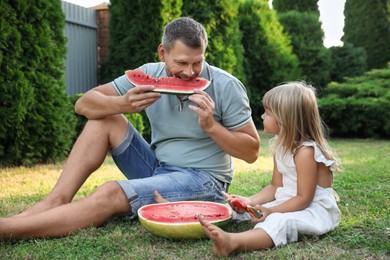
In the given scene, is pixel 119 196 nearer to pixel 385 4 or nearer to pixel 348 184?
pixel 348 184

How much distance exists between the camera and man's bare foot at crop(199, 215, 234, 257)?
249 centimetres

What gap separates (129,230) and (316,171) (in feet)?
4.05

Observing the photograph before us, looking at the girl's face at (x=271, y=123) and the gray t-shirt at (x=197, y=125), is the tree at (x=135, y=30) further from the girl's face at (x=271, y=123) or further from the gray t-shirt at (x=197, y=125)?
the girl's face at (x=271, y=123)

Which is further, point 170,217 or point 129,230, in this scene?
point 129,230

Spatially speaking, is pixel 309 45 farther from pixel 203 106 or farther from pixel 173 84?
pixel 203 106

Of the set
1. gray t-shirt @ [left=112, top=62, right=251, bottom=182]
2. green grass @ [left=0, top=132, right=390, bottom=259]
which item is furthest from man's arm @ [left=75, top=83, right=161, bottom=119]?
green grass @ [left=0, top=132, right=390, bottom=259]

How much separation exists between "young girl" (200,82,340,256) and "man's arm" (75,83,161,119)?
774 mm

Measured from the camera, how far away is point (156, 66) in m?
3.79

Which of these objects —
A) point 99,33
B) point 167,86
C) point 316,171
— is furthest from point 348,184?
point 99,33

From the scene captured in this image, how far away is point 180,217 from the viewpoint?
3.05 meters

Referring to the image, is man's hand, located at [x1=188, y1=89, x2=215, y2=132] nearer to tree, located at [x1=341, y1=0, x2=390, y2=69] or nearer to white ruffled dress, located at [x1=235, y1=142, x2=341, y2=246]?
white ruffled dress, located at [x1=235, y1=142, x2=341, y2=246]

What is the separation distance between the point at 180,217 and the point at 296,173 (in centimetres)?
76

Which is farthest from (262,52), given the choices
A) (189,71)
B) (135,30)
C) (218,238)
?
(218,238)

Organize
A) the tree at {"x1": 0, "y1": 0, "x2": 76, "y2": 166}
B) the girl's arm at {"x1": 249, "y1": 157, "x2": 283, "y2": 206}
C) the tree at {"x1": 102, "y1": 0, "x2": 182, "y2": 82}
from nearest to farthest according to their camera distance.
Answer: the girl's arm at {"x1": 249, "y1": 157, "x2": 283, "y2": 206}, the tree at {"x1": 0, "y1": 0, "x2": 76, "y2": 166}, the tree at {"x1": 102, "y1": 0, "x2": 182, "y2": 82}
